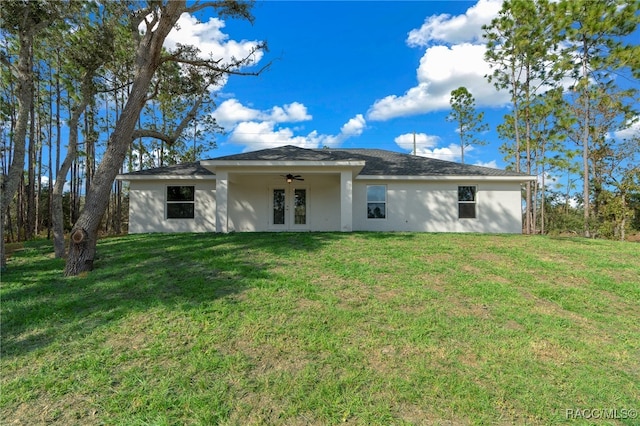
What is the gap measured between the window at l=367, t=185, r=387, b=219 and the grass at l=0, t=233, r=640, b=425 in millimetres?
6232

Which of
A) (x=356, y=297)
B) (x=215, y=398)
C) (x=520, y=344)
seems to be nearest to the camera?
(x=215, y=398)

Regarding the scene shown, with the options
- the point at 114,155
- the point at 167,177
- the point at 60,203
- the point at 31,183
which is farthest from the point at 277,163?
the point at 31,183

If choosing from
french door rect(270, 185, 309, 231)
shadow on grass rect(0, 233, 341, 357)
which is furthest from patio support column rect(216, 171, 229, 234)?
shadow on grass rect(0, 233, 341, 357)

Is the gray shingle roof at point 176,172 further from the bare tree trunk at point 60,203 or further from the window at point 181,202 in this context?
the bare tree trunk at point 60,203

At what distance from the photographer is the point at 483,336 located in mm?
3732

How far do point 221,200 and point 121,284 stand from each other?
6.21 m

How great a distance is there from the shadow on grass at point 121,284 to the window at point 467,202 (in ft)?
23.7

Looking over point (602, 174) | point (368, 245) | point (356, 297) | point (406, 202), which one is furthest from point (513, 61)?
point (356, 297)

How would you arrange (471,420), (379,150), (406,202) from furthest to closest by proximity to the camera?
(379,150), (406,202), (471,420)

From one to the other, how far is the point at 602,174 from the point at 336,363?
23.4 meters

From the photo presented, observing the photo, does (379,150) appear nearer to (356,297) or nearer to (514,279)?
(514,279)

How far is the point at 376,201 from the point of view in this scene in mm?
12641

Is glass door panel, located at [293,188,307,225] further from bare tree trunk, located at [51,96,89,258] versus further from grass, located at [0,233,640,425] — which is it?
bare tree trunk, located at [51,96,89,258]

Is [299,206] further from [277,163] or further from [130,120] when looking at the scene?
[130,120]
